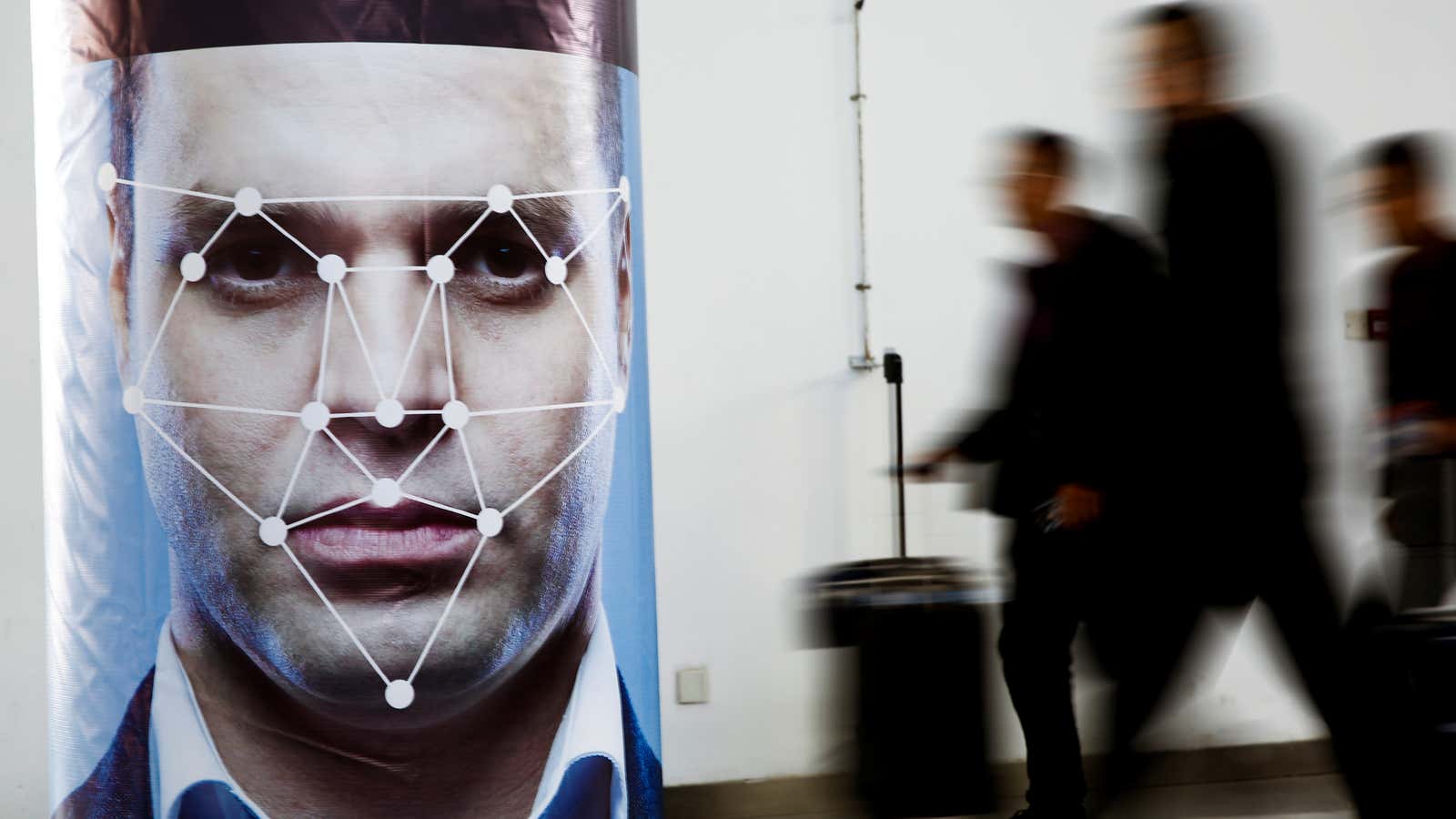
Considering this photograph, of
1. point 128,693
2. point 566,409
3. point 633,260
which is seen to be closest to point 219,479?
point 128,693

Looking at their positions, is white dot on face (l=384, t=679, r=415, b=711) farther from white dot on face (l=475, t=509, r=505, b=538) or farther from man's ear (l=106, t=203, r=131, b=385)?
man's ear (l=106, t=203, r=131, b=385)

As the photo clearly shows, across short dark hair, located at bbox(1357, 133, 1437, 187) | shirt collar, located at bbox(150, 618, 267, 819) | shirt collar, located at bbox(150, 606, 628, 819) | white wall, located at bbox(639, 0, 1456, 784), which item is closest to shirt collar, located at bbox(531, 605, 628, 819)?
shirt collar, located at bbox(150, 606, 628, 819)

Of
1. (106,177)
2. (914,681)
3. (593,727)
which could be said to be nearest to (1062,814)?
(914,681)

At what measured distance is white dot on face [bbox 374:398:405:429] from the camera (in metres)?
1.65

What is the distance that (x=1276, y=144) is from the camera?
6.50ft

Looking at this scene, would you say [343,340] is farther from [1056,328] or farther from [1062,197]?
[1062,197]

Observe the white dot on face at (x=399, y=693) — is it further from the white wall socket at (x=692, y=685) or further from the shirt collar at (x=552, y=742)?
the white wall socket at (x=692, y=685)

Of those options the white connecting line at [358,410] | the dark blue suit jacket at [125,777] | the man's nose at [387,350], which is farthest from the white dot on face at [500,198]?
the dark blue suit jacket at [125,777]

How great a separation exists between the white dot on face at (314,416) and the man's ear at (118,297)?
0.76 feet

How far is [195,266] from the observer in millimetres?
1648

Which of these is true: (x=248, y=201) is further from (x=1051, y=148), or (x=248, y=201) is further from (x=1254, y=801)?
(x=1254, y=801)

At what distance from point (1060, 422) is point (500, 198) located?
3.14 ft

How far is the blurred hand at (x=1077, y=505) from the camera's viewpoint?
7.02 feet

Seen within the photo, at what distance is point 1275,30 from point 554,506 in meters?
2.71
